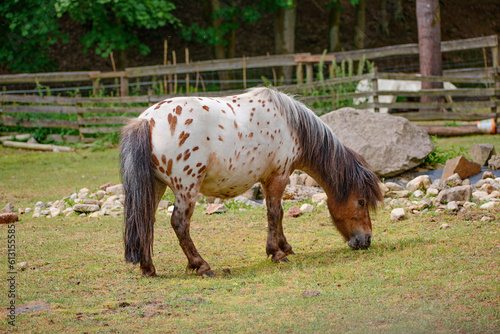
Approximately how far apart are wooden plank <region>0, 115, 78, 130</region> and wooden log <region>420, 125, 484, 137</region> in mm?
9785

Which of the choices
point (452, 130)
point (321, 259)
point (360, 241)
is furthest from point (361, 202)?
point (452, 130)

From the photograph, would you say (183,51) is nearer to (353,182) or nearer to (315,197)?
(315,197)

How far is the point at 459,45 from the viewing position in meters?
14.6

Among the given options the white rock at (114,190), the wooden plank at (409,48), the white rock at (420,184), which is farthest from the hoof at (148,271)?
the wooden plank at (409,48)

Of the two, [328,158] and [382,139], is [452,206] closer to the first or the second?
[328,158]

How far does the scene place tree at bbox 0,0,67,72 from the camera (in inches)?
688

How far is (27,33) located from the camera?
17.4 metres

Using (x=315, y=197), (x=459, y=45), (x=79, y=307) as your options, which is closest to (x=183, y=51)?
(x=459, y=45)

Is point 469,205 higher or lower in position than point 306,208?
Result: higher

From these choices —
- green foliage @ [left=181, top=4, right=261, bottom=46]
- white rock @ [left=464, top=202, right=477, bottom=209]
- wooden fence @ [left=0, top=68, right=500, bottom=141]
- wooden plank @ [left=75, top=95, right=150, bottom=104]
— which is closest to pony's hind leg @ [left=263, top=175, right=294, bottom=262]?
white rock @ [left=464, top=202, right=477, bottom=209]

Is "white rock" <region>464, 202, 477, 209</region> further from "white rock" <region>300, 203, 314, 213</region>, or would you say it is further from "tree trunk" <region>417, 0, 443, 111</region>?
"tree trunk" <region>417, 0, 443, 111</region>

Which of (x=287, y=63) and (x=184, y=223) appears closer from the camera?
(x=184, y=223)

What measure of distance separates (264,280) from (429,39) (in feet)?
37.1

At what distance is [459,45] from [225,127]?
11446 millimetres
